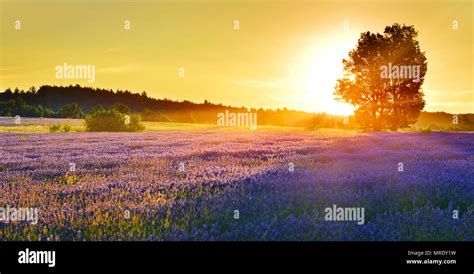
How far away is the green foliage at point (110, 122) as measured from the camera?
129ft

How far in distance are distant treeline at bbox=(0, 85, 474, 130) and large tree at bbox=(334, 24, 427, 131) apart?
4096mm

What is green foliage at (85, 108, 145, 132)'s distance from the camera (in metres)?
39.4

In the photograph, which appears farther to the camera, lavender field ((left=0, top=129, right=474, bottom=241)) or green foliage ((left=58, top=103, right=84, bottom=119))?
green foliage ((left=58, top=103, right=84, bottom=119))

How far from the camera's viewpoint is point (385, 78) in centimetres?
3397

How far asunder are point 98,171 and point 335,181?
4130mm

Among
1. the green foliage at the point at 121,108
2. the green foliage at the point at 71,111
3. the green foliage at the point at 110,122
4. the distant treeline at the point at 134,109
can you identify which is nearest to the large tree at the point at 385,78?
the distant treeline at the point at 134,109

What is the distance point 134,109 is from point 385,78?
3353 centimetres

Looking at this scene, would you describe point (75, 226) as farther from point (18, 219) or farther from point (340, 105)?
point (340, 105)

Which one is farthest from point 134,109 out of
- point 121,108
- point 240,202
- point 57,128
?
point 240,202

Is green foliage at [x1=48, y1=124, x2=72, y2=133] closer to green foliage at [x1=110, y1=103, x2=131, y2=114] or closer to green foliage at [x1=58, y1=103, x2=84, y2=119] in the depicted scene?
green foliage at [x1=110, y1=103, x2=131, y2=114]

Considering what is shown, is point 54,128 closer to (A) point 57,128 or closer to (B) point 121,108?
(A) point 57,128

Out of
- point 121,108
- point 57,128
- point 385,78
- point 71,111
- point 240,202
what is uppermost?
point 385,78

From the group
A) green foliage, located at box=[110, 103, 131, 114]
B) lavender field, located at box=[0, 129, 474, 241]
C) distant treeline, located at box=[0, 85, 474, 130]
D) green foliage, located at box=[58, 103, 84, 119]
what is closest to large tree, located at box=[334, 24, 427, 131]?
distant treeline, located at box=[0, 85, 474, 130]
